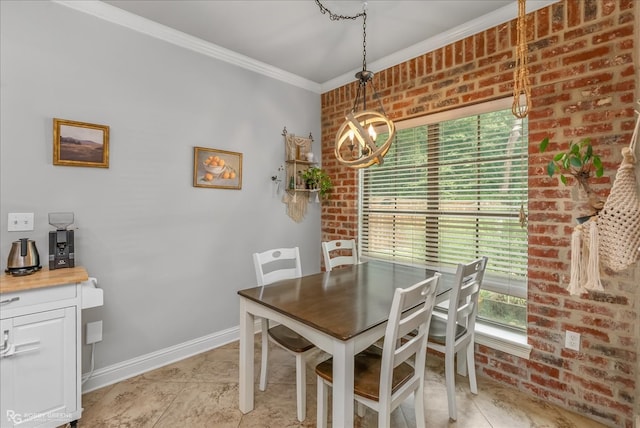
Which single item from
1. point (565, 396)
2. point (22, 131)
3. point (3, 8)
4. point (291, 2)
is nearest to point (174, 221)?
point (22, 131)

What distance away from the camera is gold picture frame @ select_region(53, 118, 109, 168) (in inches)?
77.2

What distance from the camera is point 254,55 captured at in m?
2.82

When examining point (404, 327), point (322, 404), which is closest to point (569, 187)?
point (404, 327)

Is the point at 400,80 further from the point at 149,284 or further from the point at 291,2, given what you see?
the point at 149,284

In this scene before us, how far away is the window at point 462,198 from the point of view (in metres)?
2.19

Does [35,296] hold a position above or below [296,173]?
below

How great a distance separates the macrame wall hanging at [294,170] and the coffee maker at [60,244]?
71.0 inches

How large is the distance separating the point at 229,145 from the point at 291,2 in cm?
126

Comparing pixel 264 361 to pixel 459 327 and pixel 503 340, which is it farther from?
pixel 503 340

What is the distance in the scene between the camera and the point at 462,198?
246 cm

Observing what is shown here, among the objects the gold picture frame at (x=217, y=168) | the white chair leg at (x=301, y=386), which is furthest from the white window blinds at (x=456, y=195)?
the white chair leg at (x=301, y=386)

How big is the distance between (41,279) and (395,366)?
6.17ft

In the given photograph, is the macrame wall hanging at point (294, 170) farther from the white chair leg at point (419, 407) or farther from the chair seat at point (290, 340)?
the white chair leg at point (419, 407)

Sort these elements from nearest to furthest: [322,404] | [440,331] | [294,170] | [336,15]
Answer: [322,404], [440,331], [336,15], [294,170]
